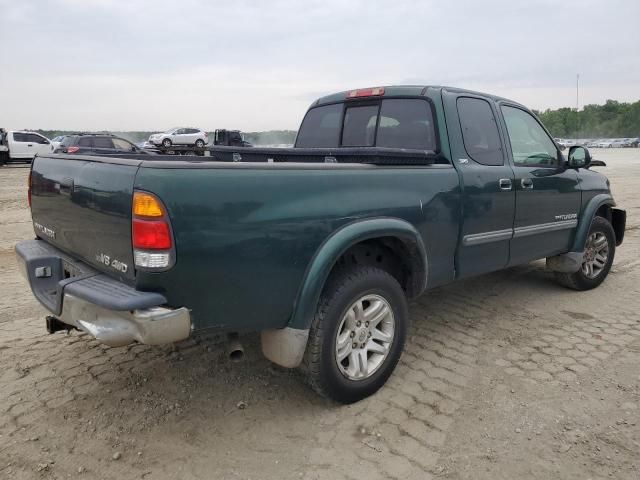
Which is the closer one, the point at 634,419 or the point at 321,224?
the point at 321,224

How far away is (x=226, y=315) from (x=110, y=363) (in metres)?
1.48

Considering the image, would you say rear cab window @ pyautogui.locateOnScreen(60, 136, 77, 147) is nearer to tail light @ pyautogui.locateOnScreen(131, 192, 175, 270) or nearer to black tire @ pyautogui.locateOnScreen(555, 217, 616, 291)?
black tire @ pyautogui.locateOnScreen(555, 217, 616, 291)

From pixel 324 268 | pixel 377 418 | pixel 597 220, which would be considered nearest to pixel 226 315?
pixel 324 268

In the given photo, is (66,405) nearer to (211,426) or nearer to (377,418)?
(211,426)

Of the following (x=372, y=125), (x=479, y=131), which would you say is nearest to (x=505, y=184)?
(x=479, y=131)

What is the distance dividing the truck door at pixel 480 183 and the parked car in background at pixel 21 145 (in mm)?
23288

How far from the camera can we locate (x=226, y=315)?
238 centimetres

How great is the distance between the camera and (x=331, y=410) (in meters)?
2.89

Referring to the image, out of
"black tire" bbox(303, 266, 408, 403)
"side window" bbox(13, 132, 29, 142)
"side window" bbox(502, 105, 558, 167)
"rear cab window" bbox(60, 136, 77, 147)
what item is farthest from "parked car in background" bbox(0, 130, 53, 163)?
"black tire" bbox(303, 266, 408, 403)

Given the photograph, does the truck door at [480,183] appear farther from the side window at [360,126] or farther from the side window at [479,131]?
the side window at [360,126]

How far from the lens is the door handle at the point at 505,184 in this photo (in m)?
3.70

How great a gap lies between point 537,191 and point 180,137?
110 ft

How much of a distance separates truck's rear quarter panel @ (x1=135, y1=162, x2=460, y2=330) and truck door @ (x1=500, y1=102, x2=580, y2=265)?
1652 mm

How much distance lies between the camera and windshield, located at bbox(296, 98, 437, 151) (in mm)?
3633
